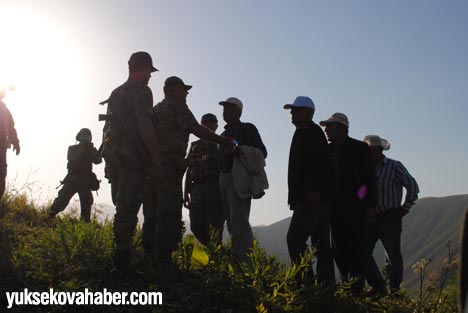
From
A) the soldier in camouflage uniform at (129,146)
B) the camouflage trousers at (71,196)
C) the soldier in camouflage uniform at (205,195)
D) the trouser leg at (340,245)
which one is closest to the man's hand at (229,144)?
the soldier in camouflage uniform at (129,146)

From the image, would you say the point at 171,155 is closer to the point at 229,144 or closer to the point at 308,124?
the point at 229,144

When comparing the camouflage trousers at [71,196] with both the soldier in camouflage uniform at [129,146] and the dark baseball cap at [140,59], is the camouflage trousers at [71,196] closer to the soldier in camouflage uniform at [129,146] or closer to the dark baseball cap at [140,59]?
the soldier in camouflage uniform at [129,146]

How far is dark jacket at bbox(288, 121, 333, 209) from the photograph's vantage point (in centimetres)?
509

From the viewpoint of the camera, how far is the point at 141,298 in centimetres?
399

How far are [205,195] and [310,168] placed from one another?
219 centimetres

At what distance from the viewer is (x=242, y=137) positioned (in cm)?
624

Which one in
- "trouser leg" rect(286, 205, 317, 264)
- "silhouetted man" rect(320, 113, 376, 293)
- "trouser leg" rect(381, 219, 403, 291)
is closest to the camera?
"trouser leg" rect(286, 205, 317, 264)

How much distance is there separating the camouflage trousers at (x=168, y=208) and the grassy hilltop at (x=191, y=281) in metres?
0.19

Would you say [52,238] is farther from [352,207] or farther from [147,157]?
[352,207]

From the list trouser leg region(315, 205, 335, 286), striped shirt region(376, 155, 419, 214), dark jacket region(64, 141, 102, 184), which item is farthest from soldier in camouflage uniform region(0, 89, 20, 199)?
striped shirt region(376, 155, 419, 214)

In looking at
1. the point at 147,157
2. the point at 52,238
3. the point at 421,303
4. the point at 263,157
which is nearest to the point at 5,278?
the point at 52,238

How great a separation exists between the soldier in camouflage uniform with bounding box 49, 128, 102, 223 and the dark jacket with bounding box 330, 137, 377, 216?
588cm

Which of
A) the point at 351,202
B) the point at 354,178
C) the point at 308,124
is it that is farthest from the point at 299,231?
the point at 308,124

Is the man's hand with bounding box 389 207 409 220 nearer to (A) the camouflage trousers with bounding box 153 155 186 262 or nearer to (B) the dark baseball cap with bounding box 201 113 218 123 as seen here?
(B) the dark baseball cap with bounding box 201 113 218 123
